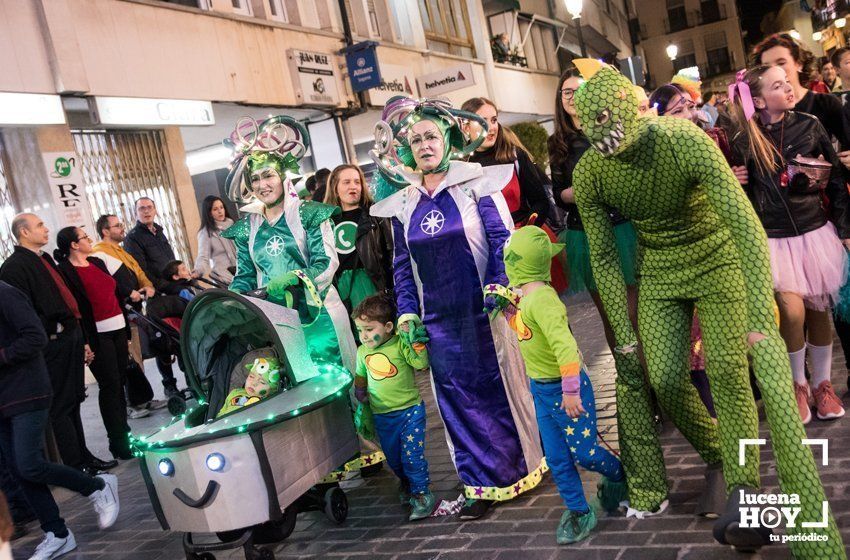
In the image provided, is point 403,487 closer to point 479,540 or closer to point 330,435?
point 330,435

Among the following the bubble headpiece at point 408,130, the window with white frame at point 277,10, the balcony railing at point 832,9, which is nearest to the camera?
the bubble headpiece at point 408,130

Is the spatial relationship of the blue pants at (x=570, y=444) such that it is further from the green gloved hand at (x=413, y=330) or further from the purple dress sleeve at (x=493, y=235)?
the green gloved hand at (x=413, y=330)

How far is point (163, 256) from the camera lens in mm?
10344

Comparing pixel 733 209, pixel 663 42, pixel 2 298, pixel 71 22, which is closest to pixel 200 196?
pixel 71 22

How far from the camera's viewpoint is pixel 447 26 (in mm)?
23344

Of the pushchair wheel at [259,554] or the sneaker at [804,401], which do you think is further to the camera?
the sneaker at [804,401]

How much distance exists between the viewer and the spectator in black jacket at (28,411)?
548 centimetres

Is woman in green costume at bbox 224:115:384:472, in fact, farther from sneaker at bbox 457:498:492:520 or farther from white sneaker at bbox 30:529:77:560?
white sneaker at bbox 30:529:77:560

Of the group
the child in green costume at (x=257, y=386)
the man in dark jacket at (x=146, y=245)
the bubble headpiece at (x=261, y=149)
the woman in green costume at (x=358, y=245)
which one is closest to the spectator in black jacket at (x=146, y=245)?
the man in dark jacket at (x=146, y=245)

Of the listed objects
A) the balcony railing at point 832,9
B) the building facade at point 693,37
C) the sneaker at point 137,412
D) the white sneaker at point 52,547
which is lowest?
the white sneaker at point 52,547

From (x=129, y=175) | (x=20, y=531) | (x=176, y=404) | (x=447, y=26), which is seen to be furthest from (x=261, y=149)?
(x=447, y=26)

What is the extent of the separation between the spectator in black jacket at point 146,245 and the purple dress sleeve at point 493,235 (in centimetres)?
649

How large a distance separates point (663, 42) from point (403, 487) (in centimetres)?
6380

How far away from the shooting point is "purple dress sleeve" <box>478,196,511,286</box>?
461cm
